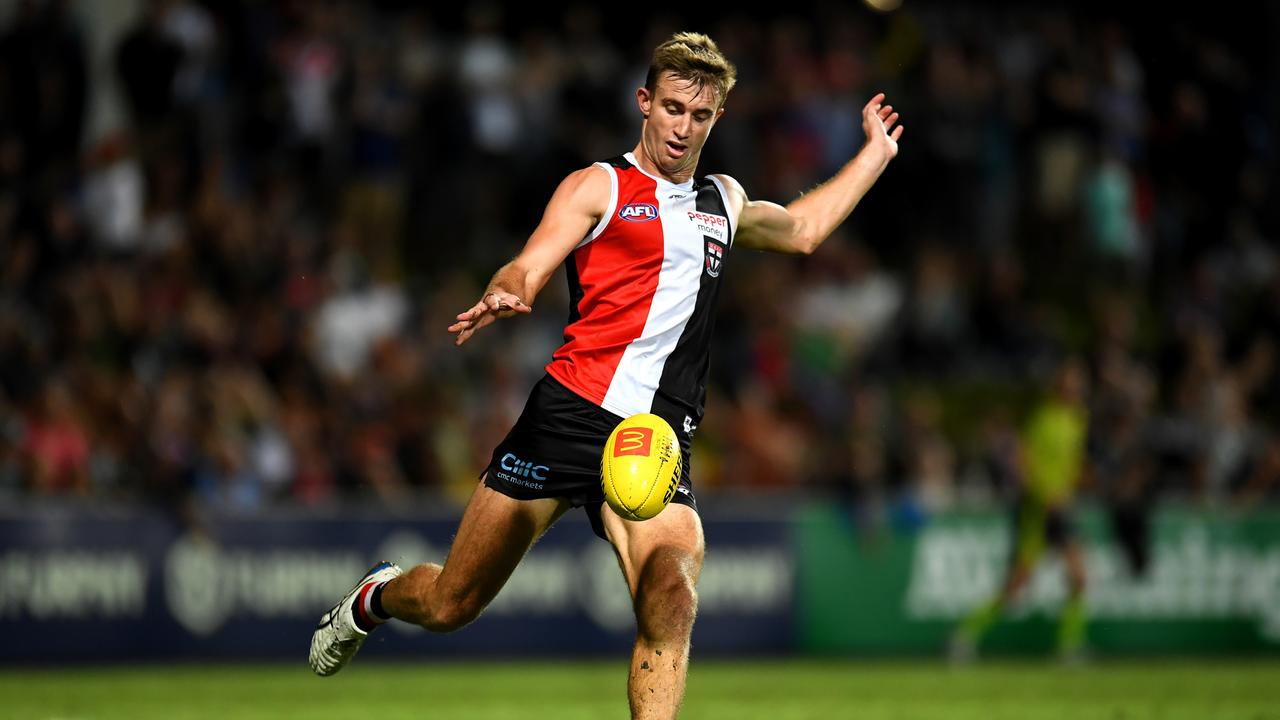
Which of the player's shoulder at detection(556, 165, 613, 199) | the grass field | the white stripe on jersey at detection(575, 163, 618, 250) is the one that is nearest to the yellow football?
the white stripe on jersey at detection(575, 163, 618, 250)

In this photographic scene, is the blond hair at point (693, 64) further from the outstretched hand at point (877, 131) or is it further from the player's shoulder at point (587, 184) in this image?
the outstretched hand at point (877, 131)

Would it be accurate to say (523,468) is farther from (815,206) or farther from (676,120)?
(815,206)

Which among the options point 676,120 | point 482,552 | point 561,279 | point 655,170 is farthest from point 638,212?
point 561,279

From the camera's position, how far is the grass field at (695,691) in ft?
39.0

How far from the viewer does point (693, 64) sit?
754cm

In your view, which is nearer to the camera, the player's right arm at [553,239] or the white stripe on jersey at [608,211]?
the player's right arm at [553,239]

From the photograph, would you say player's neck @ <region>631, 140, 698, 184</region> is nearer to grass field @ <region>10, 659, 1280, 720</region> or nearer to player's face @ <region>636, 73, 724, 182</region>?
player's face @ <region>636, 73, 724, 182</region>

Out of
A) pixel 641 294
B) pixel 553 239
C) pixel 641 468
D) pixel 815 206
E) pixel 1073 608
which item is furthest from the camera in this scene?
pixel 1073 608

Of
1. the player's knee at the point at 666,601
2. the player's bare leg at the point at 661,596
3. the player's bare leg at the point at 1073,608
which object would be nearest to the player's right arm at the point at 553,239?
the player's bare leg at the point at 661,596

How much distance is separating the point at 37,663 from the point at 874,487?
7.74m

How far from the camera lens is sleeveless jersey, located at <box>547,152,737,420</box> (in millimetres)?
7617

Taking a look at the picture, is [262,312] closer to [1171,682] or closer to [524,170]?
[524,170]

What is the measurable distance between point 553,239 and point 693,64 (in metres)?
0.90

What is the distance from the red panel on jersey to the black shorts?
8 centimetres
